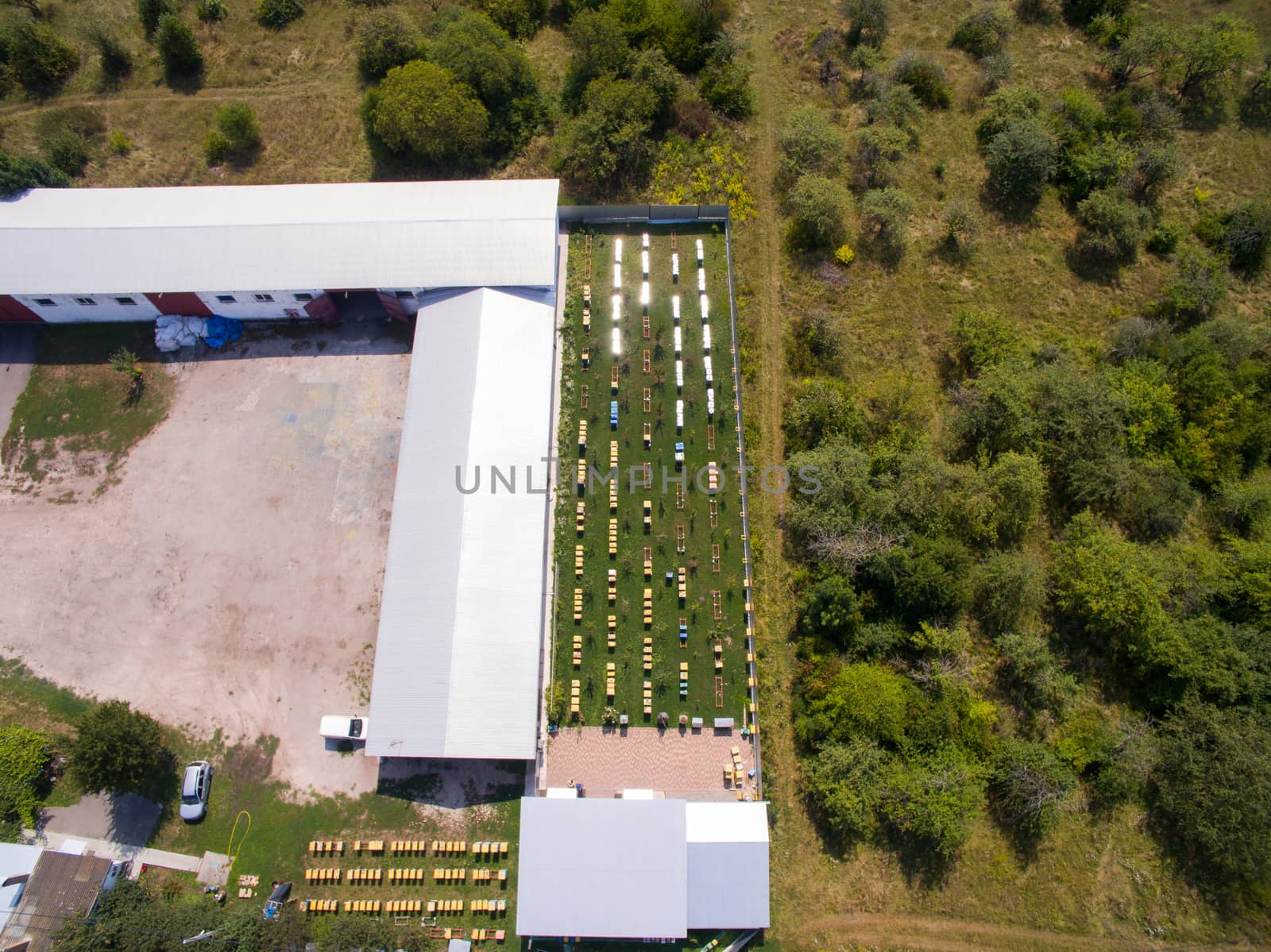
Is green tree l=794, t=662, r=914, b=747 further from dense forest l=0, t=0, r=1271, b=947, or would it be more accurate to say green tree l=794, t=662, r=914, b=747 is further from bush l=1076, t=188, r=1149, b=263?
bush l=1076, t=188, r=1149, b=263

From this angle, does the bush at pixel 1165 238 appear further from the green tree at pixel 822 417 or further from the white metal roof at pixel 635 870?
the white metal roof at pixel 635 870

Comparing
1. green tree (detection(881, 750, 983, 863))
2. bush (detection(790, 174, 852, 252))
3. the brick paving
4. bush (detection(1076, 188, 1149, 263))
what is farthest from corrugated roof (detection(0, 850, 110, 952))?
bush (detection(1076, 188, 1149, 263))

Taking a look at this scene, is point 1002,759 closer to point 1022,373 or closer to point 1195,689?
point 1195,689

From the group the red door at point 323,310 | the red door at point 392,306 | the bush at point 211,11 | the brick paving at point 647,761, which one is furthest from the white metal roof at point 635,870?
the bush at point 211,11

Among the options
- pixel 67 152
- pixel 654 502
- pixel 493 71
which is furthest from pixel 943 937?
pixel 67 152

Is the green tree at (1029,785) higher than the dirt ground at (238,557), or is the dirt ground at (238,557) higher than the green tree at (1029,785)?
the dirt ground at (238,557)

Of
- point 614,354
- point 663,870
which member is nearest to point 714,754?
point 663,870
